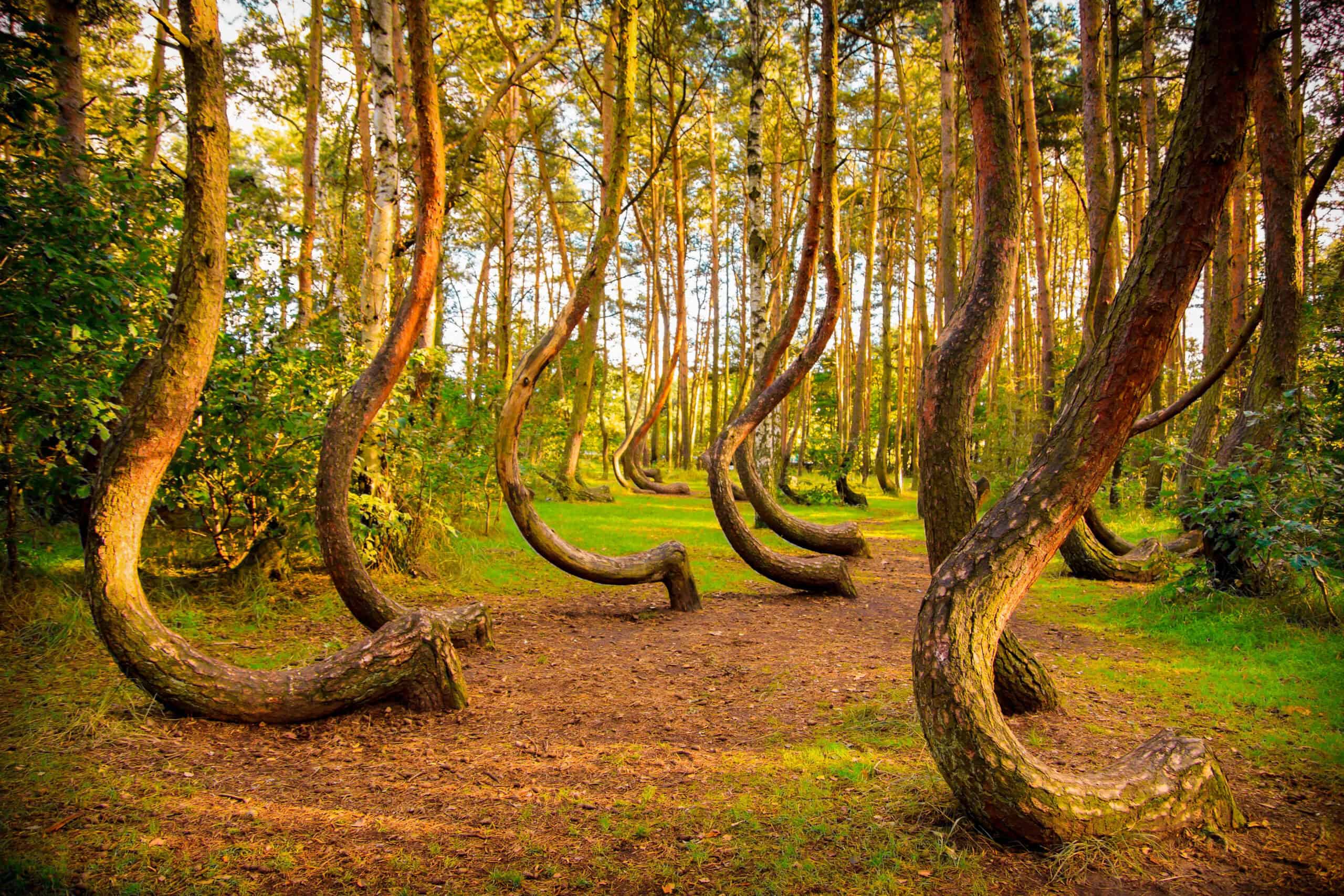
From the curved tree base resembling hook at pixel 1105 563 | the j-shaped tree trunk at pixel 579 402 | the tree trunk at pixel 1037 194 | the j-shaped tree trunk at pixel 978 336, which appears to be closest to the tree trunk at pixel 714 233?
the j-shaped tree trunk at pixel 579 402

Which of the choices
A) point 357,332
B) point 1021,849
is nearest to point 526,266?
point 357,332

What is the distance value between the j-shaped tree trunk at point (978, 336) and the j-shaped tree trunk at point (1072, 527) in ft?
3.12

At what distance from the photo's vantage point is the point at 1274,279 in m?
6.43

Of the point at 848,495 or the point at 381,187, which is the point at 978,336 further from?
the point at 848,495

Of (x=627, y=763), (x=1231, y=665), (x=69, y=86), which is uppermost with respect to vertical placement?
(x=69, y=86)

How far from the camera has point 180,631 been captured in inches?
201

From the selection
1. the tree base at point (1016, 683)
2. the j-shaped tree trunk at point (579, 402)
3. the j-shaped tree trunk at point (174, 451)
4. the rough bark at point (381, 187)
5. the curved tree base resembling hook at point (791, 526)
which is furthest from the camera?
the j-shaped tree trunk at point (579, 402)

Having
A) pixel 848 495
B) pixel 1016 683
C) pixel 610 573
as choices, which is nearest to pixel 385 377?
pixel 610 573

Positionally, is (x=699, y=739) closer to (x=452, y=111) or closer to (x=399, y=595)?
(x=399, y=595)

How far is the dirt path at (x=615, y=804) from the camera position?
2451 millimetres

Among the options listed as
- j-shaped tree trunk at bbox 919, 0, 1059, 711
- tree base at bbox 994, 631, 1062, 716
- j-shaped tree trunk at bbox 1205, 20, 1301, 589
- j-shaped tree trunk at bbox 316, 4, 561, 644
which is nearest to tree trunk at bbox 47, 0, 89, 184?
j-shaped tree trunk at bbox 316, 4, 561, 644

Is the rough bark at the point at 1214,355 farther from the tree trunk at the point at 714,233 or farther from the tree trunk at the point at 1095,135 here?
the tree trunk at the point at 714,233

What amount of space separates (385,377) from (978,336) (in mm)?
3752

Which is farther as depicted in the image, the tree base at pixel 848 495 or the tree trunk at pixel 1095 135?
the tree base at pixel 848 495
